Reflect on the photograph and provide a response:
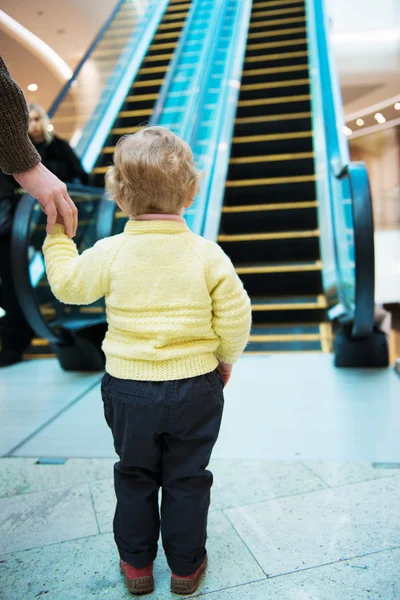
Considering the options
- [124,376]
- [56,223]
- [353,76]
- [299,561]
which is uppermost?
[353,76]

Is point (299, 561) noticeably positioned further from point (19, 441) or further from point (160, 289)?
point (19, 441)

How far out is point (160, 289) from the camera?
140 centimetres

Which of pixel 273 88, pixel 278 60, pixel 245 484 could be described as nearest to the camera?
pixel 245 484

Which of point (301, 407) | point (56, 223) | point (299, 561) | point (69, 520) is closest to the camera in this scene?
point (56, 223)

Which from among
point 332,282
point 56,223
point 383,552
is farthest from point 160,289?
point 332,282

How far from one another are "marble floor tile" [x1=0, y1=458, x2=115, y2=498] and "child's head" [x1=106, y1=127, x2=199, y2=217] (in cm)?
120

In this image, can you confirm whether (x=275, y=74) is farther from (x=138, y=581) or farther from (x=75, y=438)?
(x=138, y=581)

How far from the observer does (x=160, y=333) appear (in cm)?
139

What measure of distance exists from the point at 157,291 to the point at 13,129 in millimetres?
499

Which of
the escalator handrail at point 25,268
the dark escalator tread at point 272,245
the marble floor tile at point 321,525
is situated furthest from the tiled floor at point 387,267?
the marble floor tile at point 321,525

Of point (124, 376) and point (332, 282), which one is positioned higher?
point (332, 282)

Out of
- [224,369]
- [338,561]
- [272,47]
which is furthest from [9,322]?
[272,47]

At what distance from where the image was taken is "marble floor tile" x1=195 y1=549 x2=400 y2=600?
1.43 metres

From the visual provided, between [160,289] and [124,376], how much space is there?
238 mm
